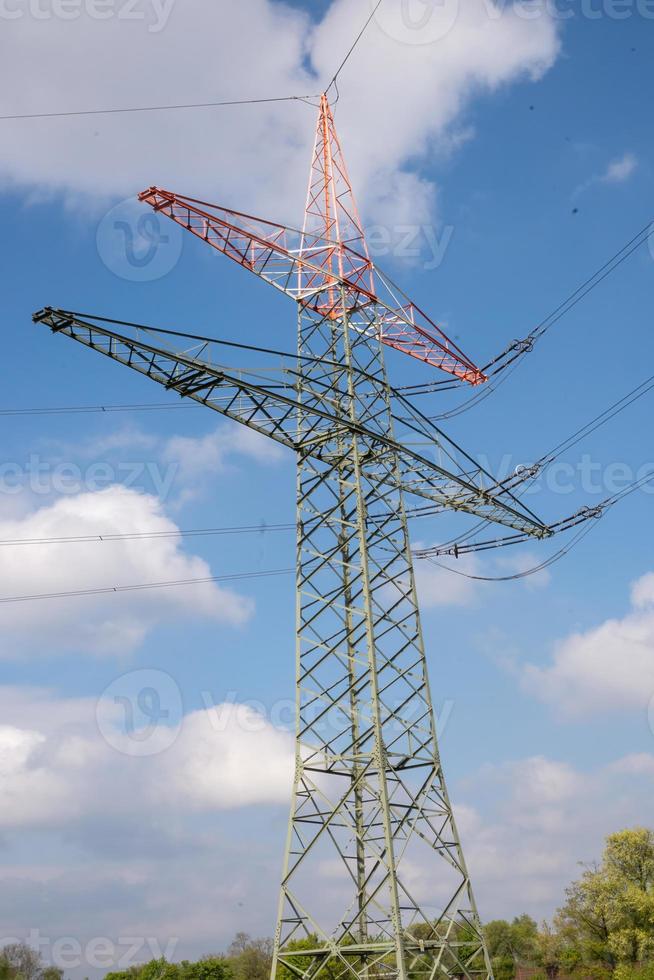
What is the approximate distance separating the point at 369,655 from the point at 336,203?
17.8 m

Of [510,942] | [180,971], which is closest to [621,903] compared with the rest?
[180,971]

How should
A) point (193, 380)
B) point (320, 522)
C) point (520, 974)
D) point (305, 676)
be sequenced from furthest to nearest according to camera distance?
1. point (520, 974)
2. point (320, 522)
3. point (305, 676)
4. point (193, 380)

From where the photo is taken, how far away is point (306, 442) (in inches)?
1053

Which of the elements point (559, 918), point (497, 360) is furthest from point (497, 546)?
point (559, 918)

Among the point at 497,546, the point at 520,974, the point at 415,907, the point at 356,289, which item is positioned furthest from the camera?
the point at 520,974

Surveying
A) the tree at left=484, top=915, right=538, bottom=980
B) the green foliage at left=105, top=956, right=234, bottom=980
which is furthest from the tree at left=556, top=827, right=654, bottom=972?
the tree at left=484, top=915, right=538, bottom=980

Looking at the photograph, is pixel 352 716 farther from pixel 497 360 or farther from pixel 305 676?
pixel 497 360

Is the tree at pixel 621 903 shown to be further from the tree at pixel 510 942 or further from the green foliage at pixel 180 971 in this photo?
the tree at pixel 510 942

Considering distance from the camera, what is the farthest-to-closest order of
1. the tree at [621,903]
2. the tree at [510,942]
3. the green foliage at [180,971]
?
the tree at [510,942] < the green foliage at [180,971] < the tree at [621,903]

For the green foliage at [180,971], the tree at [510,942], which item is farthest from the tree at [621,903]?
the tree at [510,942]

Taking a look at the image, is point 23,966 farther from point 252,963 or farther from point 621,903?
point 621,903

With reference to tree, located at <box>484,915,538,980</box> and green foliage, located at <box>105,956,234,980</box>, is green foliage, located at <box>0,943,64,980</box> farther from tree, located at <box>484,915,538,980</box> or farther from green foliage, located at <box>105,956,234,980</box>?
tree, located at <box>484,915,538,980</box>

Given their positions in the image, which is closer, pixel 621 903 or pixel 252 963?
pixel 621 903

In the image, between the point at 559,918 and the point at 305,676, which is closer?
the point at 305,676
